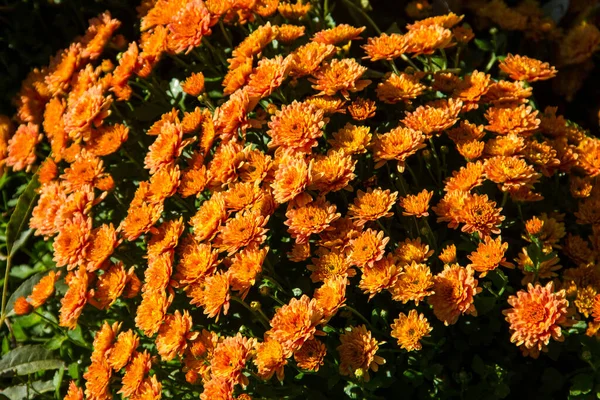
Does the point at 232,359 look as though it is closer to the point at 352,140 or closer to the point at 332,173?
the point at 332,173

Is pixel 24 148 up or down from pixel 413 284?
up

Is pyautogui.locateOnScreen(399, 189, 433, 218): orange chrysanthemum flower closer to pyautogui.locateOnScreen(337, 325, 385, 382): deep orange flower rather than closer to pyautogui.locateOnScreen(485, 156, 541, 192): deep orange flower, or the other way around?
pyautogui.locateOnScreen(485, 156, 541, 192): deep orange flower

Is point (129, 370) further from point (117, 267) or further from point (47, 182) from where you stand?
point (47, 182)

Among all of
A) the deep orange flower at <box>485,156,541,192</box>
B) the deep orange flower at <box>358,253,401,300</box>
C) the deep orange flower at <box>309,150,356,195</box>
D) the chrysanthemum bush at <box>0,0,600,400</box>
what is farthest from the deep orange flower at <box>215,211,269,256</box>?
the deep orange flower at <box>485,156,541,192</box>

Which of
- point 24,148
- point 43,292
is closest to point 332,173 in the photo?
point 43,292

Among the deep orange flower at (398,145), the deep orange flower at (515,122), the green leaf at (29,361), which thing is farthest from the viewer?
the green leaf at (29,361)

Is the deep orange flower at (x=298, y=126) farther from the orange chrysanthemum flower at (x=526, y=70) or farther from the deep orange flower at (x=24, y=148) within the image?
the deep orange flower at (x=24, y=148)

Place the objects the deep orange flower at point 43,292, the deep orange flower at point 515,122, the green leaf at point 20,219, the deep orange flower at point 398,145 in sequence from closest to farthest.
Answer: the deep orange flower at point 398,145
the deep orange flower at point 515,122
the deep orange flower at point 43,292
the green leaf at point 20,219

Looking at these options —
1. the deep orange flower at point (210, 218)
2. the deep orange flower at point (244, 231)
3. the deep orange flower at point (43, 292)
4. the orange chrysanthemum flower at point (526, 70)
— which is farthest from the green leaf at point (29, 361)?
the orange chrysanthemum flower at point (526, 70)
